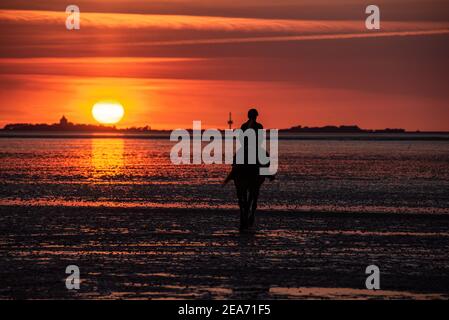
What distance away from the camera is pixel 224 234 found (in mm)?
19000

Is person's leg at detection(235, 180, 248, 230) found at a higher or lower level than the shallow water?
lower

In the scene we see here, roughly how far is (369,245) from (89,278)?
5.67 m

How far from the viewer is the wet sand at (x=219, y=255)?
1298cm

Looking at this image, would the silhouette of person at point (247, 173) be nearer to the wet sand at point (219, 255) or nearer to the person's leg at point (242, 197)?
the person's leg at point (242, 197)

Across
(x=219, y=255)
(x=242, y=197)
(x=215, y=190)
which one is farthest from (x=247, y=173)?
(x=215, y=190)

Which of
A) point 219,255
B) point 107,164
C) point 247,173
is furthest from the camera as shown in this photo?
point 107,164

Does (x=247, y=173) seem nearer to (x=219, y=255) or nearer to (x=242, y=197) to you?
(x=242, y=197)

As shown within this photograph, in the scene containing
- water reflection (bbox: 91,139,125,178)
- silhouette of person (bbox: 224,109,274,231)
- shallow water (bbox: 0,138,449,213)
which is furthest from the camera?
water reflection (bbox: 91,139,125,178)

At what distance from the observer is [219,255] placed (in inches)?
632

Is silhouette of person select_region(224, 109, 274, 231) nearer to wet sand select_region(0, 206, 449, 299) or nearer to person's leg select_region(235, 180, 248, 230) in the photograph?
person's leg select_region(235, 180, 248, 230)

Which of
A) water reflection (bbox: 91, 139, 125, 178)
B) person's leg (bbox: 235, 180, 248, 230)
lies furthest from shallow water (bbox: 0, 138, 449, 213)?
person's leg (bbox: 235, 180, 248, 230)

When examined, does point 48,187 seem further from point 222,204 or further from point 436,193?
point 436,193

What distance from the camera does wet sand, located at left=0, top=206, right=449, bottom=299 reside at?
42.6 ft
